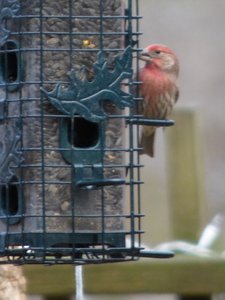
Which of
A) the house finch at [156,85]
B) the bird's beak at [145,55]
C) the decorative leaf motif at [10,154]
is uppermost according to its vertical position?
the bird's beak at [145,55]

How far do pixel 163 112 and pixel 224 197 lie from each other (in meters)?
5.90

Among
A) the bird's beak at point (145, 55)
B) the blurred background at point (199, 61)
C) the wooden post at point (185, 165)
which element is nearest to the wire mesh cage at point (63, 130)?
the bird's beak at point (145, 55)

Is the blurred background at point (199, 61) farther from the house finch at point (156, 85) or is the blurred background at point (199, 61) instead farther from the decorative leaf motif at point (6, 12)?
the decorative leaf motif at point (6, 12)

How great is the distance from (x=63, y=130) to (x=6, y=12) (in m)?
0.59

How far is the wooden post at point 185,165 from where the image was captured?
27.7ft

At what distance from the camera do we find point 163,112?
823 centimetres

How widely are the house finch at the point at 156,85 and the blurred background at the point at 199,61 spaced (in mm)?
4730

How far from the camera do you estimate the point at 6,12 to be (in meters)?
7.06

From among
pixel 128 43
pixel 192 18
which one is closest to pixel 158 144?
pixel 192 18

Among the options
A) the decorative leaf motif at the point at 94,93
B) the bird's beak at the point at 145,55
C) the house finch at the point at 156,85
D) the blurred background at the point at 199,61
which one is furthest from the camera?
Result: the blurred background at the point at 199,61

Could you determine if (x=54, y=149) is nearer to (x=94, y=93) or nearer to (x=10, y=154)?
(x=10, y=154)

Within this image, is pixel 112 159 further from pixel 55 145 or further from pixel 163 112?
pixel 163 112

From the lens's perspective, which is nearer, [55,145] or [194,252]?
[55,145]

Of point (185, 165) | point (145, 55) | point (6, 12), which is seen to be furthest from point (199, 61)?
point (6, 12)
